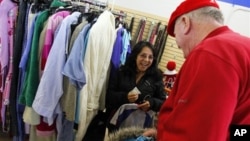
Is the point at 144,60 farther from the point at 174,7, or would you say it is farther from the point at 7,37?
the point at 7,37

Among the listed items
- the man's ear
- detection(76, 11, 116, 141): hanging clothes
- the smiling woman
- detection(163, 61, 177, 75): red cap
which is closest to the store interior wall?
detection(163, 61, 177, 75): red cap

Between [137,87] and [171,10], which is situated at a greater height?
[171,10]

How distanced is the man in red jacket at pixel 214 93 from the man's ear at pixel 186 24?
9cm

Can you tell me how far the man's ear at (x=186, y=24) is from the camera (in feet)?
3.39

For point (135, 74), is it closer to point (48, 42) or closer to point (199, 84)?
point (48, 42)

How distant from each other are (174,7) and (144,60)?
1.01 meters

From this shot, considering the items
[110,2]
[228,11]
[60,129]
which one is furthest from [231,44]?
[110,2]

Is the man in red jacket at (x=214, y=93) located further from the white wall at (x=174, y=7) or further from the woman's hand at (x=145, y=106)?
the white wall at (x=174, y=7)

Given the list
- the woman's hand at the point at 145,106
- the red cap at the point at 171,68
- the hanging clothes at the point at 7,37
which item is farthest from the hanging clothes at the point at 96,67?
the red cap at the point at 171,68

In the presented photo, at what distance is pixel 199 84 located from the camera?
2.75ft

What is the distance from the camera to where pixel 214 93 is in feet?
2.65

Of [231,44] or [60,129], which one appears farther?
[60,129]

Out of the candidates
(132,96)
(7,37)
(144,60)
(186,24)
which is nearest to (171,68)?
(144,60)

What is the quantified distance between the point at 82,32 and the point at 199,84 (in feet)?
3.99
